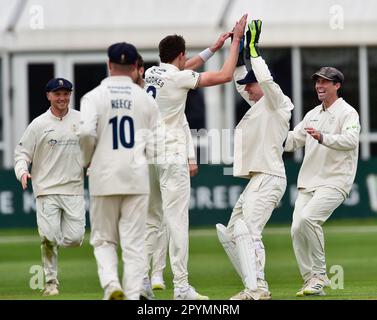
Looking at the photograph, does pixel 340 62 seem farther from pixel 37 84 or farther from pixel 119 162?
pixel 119 162

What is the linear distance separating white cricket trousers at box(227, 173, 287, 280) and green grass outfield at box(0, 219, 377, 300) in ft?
1.76

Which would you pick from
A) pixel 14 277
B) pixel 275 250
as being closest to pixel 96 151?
pixel 14 277

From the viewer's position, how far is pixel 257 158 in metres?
12.1

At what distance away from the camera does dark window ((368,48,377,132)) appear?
26062 mm

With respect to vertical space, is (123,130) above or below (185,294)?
above

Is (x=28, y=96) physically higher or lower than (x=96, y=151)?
higher

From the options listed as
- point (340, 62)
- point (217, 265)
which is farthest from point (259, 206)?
point (340, 62)

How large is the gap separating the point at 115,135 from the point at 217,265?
6.95 metres

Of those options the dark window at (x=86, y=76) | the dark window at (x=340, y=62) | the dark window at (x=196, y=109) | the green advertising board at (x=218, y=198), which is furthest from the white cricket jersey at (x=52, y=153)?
the dark window at (x=340, y=62)

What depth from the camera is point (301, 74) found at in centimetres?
2586

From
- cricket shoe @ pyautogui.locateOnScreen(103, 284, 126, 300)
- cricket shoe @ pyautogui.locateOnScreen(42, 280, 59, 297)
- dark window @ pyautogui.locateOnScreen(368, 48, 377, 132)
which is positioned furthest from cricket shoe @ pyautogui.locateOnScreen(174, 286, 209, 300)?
dark window @ pyautogui.locateOnScreen(368, 48, 377, 132)
